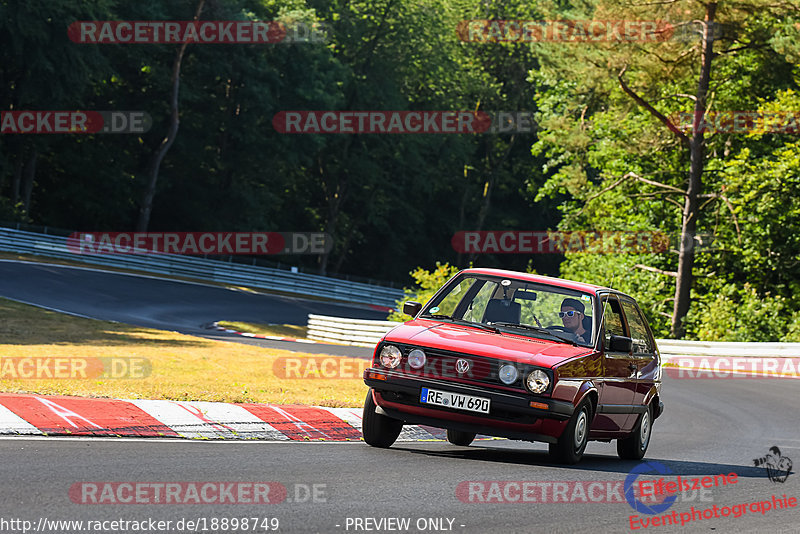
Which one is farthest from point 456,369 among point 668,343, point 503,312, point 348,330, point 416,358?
point 348,330

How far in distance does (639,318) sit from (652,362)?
0.50 meters

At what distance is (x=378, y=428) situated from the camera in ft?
32.7

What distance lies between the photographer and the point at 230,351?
73.9ft

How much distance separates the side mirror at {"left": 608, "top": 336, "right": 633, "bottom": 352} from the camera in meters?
10.2

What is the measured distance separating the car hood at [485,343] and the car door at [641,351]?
1443mm

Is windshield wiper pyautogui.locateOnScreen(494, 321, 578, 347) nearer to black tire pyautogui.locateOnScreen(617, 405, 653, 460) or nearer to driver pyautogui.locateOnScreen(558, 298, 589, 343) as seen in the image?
driver pyautogui.locateOnScreen(558, 298, 589, 343)

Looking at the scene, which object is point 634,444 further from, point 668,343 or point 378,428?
point 668,343

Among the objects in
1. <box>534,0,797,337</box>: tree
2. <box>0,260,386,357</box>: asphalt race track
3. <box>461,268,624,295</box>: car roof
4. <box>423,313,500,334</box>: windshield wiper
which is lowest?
<box>0,260,386,357</box>: asphalt race track

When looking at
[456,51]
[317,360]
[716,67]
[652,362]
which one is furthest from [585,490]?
[456,51]

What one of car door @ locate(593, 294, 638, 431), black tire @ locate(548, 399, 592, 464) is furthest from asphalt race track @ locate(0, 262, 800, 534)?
car door @ locate(593, 294, 638, 431)

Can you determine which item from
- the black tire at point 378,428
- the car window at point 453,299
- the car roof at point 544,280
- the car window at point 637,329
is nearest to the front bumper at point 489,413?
the black tire at point 378,428

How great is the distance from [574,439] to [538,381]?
81 cm

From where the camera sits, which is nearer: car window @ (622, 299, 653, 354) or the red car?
the red car

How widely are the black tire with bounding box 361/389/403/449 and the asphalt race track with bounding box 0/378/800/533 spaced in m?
0.11
